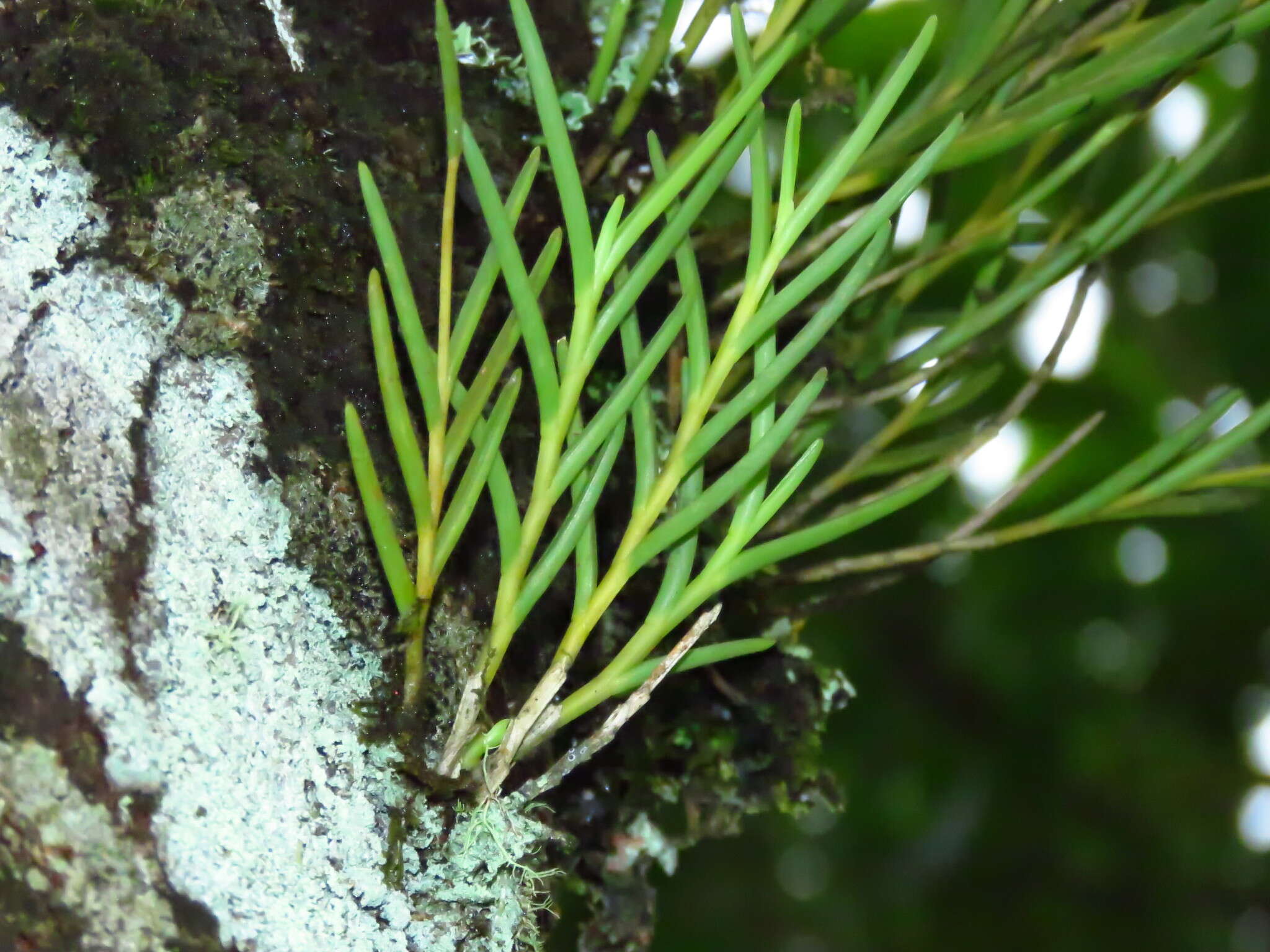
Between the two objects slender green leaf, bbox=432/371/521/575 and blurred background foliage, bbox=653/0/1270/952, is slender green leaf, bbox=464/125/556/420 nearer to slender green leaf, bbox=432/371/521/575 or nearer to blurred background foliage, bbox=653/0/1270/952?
slender green leaf, bbox=432/371/521/575

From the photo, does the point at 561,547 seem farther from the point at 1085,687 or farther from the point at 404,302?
the point at 1085,687

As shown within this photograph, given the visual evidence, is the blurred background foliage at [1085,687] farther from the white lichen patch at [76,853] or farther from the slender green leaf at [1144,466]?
the white lichen patch at [76,853]

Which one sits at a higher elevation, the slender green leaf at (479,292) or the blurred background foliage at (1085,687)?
the blurred background foliage at (1085,687)

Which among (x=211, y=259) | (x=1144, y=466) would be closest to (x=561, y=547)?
(x=211, y=259)

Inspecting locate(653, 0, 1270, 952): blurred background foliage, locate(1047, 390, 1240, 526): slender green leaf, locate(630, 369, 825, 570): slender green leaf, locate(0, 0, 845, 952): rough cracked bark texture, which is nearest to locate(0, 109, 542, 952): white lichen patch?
locate(0, 0, 845, 952): rough cracked bark texture

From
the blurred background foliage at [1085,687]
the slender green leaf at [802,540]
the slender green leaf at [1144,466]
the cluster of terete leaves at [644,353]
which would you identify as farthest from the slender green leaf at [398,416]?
the blurred background foliage at [1085,687]

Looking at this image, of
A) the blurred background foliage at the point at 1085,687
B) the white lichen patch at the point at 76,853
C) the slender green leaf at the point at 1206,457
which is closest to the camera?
the white lichen patch at the point at 76,853
